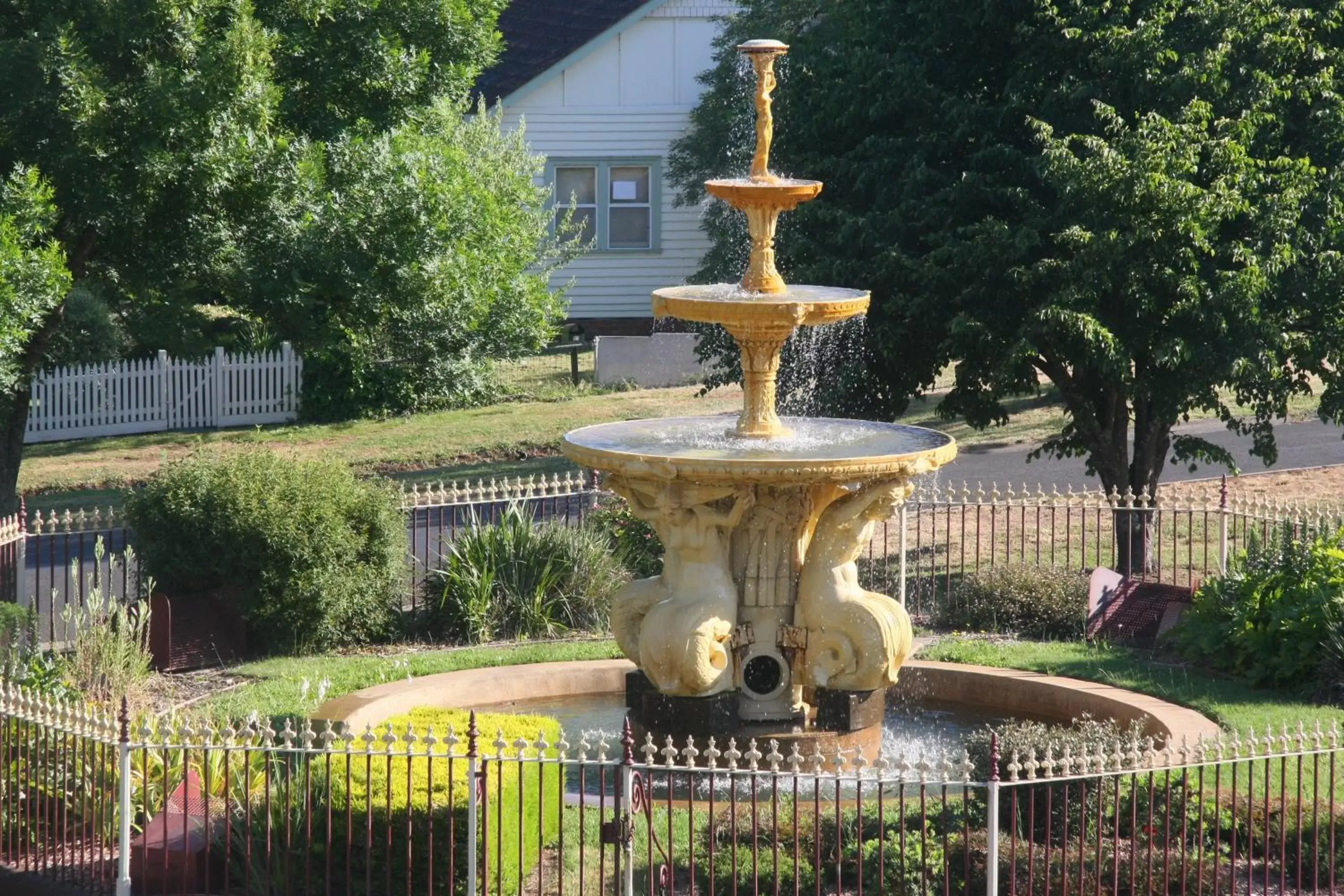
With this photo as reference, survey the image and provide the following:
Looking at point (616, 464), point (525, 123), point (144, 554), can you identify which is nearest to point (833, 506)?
point (616, 464)

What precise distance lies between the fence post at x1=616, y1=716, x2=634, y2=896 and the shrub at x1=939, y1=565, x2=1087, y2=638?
266 inches

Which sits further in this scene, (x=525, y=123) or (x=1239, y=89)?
(x=525, y=123)

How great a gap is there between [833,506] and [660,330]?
67.1 feet

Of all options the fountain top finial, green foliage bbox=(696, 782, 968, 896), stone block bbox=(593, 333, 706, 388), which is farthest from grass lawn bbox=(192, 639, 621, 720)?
stone block bbox=(593, 333, 706, 388)

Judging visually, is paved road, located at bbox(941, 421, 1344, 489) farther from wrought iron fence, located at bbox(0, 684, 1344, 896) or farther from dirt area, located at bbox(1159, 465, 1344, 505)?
wrought iron fence, located at bbox(0, 684, 1344, 896)

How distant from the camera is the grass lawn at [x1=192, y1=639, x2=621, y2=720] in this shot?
1248 cm

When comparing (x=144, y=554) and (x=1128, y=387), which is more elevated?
(x=1128, y=387)

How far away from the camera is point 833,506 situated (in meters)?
11.9

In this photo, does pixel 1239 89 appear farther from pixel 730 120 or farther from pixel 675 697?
pixel 730 120

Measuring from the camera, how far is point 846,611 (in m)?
11.8

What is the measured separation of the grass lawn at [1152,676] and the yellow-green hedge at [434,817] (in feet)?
15.7

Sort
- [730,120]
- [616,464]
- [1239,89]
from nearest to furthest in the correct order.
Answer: [616,464] < [1239,89] < [730,120]

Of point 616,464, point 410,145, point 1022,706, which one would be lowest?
point 1022,706

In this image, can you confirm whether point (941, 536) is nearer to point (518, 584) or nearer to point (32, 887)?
point (518, 584)
